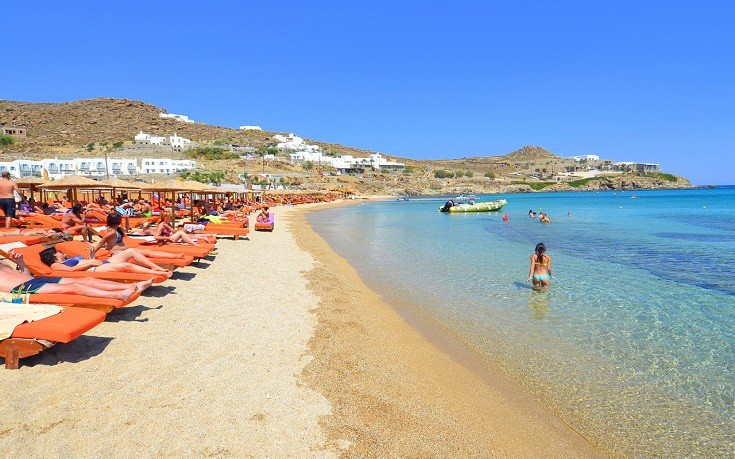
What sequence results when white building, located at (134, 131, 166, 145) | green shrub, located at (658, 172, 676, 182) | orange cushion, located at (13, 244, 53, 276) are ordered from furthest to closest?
green shrub, located at (658, 172, 676, 182), white building, located at (134, 131, 166, 145), orange cushion, located at (13, 244, 53, 276)

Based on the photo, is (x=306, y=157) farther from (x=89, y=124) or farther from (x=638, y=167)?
(x=638, y=167)

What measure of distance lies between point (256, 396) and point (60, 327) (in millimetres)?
1699

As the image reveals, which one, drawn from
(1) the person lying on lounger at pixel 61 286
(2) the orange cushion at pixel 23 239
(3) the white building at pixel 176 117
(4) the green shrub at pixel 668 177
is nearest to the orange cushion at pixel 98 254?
(2) the orange cushion at pixel 23 239

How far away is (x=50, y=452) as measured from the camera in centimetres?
255

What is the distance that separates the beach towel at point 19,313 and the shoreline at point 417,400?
7.73 feet

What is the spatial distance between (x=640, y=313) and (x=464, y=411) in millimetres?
4736

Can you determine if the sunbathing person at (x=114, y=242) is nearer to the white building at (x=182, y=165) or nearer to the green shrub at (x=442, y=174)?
the white building at (x=182, y=165)

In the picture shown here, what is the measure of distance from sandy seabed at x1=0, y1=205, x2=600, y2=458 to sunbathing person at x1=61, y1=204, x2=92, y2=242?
560 centimetres

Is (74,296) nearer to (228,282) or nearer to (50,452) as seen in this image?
(50,452)

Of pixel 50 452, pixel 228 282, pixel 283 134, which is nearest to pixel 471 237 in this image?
pixel 228 282

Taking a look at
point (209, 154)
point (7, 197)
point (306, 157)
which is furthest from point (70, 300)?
point (306, 157)

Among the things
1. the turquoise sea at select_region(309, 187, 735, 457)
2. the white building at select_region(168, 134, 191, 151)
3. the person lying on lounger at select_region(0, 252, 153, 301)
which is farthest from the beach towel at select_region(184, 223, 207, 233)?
the white building at select_region(168, 134, 191, 151)

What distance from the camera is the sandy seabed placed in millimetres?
2803

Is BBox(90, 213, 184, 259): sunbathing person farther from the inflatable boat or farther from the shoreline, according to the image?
the inflatable boat
